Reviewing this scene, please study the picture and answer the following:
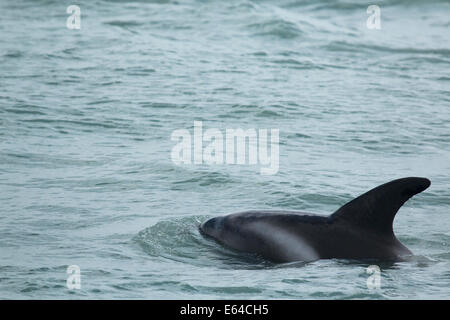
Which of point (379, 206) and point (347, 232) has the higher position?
point (379, 206)

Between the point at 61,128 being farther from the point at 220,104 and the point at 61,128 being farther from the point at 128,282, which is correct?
the point at 128,282

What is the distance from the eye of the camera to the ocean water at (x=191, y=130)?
32.7 feet

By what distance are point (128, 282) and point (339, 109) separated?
9.57 metres

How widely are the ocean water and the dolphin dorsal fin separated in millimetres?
434

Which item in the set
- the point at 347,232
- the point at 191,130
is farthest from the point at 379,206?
the point at 191,130

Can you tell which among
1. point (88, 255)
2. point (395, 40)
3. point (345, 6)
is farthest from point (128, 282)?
point (345, 6)

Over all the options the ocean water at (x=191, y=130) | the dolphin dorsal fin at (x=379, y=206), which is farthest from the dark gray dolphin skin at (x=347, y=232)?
the ocean water at (x=191, y=130)

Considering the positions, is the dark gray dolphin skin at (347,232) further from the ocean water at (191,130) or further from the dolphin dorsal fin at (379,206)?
the ocean water at (191,130)

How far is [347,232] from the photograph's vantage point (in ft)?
33.3

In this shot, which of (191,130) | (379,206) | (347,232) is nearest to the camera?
(379,206)

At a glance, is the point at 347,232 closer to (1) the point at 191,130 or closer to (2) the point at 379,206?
(2) the point at 379,206

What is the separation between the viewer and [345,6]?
98.8 feet

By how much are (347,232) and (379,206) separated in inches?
16.7

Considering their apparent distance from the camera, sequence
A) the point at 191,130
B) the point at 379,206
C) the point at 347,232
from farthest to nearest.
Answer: the point at 191,130 < the point at 347,232 < the point at 379,206
